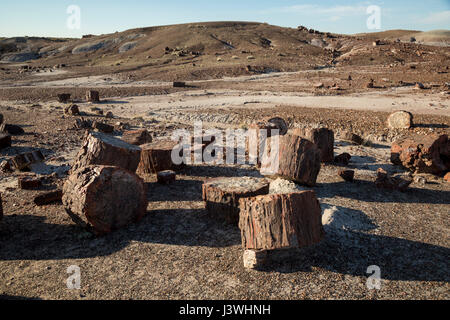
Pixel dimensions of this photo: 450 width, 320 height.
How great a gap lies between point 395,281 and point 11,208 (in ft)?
20.4

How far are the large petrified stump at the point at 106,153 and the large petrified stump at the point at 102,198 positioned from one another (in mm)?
1076

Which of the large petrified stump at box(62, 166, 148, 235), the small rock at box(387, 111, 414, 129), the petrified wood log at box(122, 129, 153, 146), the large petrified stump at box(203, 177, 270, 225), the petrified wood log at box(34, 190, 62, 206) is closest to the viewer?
the large petrified stump at box(62, 166, 148, 235)

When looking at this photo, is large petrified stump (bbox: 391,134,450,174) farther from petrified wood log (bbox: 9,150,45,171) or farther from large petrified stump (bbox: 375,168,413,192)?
petrified wood log (bbox: 9,150,45,171)

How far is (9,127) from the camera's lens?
10875 millimetres

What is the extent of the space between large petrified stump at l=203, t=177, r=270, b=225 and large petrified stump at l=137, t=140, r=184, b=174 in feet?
7.24

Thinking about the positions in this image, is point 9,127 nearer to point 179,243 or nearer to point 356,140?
point 179,243

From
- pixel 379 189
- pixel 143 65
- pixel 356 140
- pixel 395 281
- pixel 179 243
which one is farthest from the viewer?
pixel 143 65

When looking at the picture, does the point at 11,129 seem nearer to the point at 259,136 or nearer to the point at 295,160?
the point at 259,136

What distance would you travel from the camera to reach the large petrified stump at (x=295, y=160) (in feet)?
20.1

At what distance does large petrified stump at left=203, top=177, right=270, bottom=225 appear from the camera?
511 centimetres

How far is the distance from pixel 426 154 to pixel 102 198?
268 inches

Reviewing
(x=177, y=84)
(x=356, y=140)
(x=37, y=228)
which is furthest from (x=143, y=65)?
(x=37, y=228)

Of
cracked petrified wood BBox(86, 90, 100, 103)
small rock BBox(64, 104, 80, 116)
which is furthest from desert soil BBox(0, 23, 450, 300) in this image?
cracked petrified wood BBox(86, 90, 100, 103)

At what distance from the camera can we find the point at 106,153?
19.9ft
